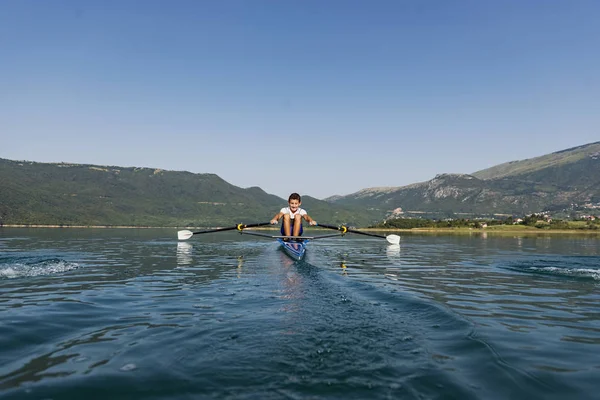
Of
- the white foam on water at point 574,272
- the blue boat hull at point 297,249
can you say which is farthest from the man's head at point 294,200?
the white foam on water at point 574,272

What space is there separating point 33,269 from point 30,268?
1.69ft

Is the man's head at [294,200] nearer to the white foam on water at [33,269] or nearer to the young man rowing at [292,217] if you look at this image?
the young man rowing at [292,217]

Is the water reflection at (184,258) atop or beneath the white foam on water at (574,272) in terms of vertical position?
beneath

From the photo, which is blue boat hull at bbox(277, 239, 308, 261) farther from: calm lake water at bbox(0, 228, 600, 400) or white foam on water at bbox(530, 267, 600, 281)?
white foam on water at bbox(530, 267, 600, 281)

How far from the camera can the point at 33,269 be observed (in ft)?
68.4

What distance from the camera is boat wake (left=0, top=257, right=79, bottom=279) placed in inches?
753

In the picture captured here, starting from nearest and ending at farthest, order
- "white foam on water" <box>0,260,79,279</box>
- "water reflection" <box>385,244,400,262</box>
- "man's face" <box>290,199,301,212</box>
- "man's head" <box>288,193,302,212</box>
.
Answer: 1. "white foam on water" <box>0,260,79,279</box>
2. "man's head" <box>288,193,302,212</box>
3. "man's face" <box>290,199,301,212</box>
4. "water reflection" <box>385,244,400,262</box>

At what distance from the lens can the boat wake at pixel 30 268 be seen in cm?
1912

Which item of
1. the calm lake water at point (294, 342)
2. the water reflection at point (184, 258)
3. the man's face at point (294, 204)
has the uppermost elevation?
the man's face at point (294, 204)

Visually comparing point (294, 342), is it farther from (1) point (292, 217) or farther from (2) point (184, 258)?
Result: (2) point (184, 258)

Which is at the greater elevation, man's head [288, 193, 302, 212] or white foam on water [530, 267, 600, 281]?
man's head [288, 193, 302, 212]

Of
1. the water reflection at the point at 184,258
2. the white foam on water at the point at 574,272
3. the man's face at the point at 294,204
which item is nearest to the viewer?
the white foam on water at the point at 574,272

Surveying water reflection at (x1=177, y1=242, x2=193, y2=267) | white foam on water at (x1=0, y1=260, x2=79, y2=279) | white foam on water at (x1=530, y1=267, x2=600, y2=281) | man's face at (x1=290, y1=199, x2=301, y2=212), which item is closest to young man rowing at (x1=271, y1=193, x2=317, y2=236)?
man's face at (x1=290, y1=199, x2=301, y2=212)

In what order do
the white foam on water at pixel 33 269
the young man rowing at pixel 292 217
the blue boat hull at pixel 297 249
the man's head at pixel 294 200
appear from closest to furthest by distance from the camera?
1. the white foam on water at pixel 33 269
2. the man's head at pixel 294 200
3. the blue boat hull at pixel 297 249
4. the young man rowing at pixel 292 217
